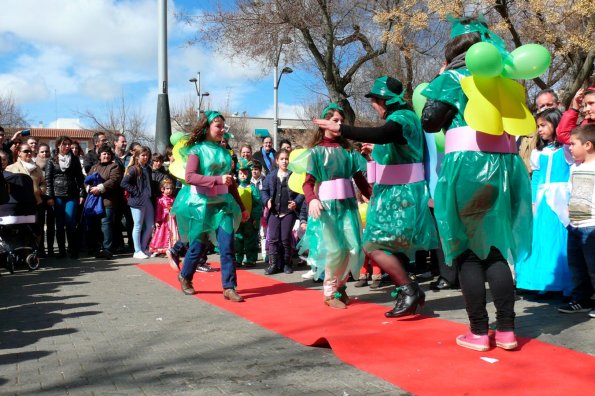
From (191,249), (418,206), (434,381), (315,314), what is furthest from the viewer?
(191,249)

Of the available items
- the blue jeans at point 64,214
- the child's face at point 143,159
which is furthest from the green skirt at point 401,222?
the blue jeans at point 64,214

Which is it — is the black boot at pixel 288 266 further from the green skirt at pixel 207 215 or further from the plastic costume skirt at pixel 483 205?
the plastic costume skirt at pixel 483 205

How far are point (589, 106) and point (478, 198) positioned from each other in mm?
2031

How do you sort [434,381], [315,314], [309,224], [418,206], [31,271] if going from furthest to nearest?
1. [31,271]
2. [309,224]
3. [315,314]
4. [418,206]
5. [434,381]

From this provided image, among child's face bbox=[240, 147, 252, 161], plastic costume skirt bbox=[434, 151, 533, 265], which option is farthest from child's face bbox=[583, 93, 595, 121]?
child's face bbox=[240, 147, 252, 161]

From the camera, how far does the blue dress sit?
17.8 ft

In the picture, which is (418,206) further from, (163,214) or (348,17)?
(348,17)

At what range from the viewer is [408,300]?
492cm

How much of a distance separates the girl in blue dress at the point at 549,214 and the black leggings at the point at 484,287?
1.92m

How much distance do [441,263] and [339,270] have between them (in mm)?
1524

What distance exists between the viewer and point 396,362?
12.0 ft

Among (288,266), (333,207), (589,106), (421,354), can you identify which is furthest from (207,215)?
(589,106)

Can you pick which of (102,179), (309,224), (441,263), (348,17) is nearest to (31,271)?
(102,179)

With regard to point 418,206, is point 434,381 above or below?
below
